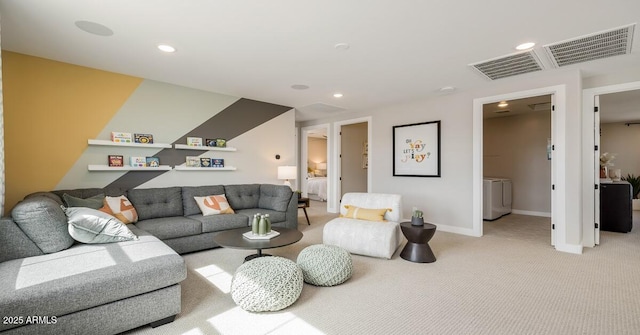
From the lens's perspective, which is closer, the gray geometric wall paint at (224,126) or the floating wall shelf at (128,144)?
the floating wall shelf at (128,144)

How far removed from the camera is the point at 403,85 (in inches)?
171

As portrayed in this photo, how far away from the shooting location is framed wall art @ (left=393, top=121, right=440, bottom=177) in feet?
16.5

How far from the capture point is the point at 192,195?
4.10m

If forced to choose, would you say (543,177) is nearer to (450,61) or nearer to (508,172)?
(508,172)

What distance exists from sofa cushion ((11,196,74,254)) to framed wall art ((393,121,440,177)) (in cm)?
485

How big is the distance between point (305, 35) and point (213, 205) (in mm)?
2586

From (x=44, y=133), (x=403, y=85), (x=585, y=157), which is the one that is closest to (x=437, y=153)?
(x=403, y=85)

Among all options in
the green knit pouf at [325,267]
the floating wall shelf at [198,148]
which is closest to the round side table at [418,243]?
the green knit pouf at [325,267]

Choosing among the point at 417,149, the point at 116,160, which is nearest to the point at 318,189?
the point at 417,149

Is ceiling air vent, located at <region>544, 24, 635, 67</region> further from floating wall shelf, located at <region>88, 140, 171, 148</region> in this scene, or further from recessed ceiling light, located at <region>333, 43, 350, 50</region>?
floating wall shelf, located at <region>88, 140, 171, 148</region>

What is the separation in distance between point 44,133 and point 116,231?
1959 millimetres

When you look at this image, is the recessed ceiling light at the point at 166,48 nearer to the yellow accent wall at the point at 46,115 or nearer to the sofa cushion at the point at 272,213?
the yellow accent wall at the point at 46,115

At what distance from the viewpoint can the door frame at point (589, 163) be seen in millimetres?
3838

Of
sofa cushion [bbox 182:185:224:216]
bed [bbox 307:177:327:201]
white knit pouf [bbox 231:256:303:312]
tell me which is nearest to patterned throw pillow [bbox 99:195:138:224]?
sofa cushion [bbox 182:185:224:216]
